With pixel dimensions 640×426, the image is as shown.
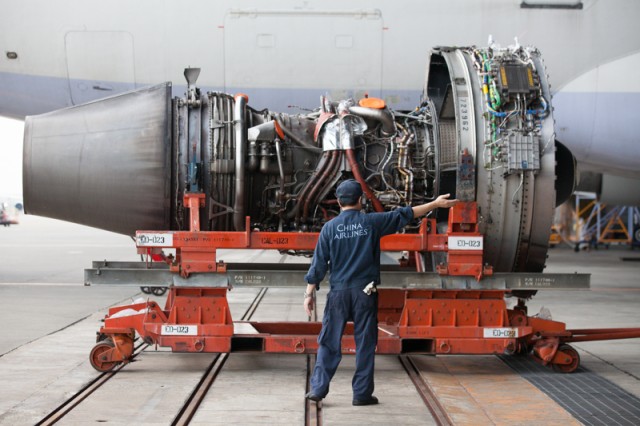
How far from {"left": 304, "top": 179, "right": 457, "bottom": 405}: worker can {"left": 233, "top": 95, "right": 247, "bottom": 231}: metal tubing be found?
1380 mm

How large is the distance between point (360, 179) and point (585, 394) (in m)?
2.47

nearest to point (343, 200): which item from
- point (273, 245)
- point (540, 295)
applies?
point (273, 245)

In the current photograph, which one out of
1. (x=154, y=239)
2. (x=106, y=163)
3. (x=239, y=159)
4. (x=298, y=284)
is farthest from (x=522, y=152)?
(x=106, y=163)

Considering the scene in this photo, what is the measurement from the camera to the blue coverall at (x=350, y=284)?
19.1 feet

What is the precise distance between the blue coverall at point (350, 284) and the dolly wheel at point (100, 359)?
1.91m

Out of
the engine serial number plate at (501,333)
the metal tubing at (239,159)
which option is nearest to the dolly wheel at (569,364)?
the engine serial number plate at (501,333)

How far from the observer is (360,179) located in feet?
22.9

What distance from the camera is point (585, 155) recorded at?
44.5 ft

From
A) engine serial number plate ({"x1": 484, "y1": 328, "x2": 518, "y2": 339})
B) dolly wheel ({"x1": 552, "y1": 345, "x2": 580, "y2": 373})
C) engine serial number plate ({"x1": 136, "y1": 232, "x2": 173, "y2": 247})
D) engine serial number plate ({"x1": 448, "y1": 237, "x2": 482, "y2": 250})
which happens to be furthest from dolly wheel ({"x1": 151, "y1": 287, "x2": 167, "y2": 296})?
dolly wheel ({"x1": 552, "y1": 345, "x2": 580, "y2": 373})

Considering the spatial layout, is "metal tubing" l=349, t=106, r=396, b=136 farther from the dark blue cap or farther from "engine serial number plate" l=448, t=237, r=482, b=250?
the dark blue cap

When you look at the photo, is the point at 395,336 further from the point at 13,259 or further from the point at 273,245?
the point at 13,259

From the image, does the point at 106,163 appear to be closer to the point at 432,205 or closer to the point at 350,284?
the point at 350,284

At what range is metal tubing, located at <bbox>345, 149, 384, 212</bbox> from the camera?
22.9 feet

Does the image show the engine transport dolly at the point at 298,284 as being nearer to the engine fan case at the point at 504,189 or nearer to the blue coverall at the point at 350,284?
the engine fan case at the point at 504,189
